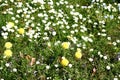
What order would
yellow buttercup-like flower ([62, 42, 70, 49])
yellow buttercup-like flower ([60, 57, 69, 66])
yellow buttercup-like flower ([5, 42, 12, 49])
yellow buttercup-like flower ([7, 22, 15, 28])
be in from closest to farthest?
yellow buttercup-like flower ([60, 57, 69, 66]) < yellow buttercup-like flower ([5, 42, 12, 49]) < yellow buttercup-like flower ([62, 42, 70, 49]) < yellow buttercup-like flower ([7, 22, 15, 28])

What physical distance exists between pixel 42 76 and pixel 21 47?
118cm

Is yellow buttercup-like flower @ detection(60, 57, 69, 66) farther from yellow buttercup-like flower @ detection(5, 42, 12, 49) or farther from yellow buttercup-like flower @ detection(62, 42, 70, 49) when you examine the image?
yellow buttercup-like flower @ detection(5, 42, 12, 49)

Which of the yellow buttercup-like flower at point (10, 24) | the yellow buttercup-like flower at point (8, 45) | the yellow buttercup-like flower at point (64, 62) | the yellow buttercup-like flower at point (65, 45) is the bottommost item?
the yellow buttercup-like flower at point (64, 62)

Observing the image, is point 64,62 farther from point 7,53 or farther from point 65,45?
point 7,53

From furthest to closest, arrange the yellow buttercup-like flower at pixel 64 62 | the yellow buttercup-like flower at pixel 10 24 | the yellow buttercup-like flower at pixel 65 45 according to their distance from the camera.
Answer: the yellow buttercup-like flower at pixel 10 24 < the yellow buttercup-like flower at pixel 65 45 < the yellow buttercup-like flower at pixel 64 62

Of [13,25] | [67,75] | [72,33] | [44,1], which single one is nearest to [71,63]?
[67,75]

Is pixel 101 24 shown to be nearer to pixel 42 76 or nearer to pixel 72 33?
pixel 72 33

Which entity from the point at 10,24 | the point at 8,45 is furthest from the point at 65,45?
the point at 10,24

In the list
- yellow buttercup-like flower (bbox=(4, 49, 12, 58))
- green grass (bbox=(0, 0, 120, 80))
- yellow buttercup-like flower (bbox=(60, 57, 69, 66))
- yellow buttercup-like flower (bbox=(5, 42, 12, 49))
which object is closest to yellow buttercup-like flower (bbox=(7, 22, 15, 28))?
green grass (bbox=(0, 0, 120, 80))

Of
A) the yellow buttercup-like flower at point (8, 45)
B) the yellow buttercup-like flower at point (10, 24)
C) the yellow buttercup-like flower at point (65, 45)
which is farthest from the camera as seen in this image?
the yellow buttercup-like flower at point (10, 24)

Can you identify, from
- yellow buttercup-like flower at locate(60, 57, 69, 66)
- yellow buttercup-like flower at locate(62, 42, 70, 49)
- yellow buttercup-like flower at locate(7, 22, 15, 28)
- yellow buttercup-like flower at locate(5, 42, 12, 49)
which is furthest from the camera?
yellow buttercup-like flower at locate(7, 22, 15, 28)

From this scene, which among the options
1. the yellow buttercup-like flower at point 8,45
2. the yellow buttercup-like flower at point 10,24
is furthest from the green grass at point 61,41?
the yellow buttercup-like flower at point 8,45

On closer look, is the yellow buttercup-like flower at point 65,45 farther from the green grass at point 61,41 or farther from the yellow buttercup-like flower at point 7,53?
the yellow buttercup-like flower at point 7,53

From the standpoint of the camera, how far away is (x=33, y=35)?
9547mm
